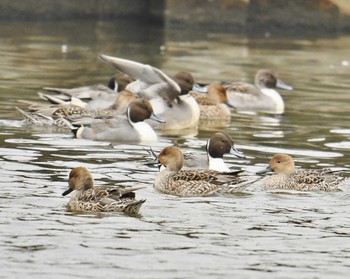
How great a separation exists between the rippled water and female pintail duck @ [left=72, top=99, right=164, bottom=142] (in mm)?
224

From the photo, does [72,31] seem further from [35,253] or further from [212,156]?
[35,253]

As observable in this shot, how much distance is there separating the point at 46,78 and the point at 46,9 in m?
10.4

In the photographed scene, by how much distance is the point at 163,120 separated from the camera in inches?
619

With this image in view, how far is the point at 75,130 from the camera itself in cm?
1467

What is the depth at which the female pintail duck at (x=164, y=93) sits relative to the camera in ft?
53.1

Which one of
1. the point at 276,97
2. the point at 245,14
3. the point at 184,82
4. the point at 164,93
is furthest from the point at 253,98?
the point at 245,14

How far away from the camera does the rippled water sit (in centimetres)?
876

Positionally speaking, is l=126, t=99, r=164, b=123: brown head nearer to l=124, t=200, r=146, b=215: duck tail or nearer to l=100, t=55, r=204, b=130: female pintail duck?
l=100, t=55, r=204, b=130: female pintail duck

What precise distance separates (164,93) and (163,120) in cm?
85

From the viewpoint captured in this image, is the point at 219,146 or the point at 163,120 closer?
the point at 219,146

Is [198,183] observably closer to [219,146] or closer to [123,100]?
[219,146]

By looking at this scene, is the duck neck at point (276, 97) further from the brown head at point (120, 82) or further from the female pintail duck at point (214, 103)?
the brown head at point (120, 82)

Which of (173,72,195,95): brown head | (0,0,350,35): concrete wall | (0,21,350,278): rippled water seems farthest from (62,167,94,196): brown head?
(0,0,350,35): concrete wall

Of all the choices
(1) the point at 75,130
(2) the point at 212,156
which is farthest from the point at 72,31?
(2) the point at 212,156
